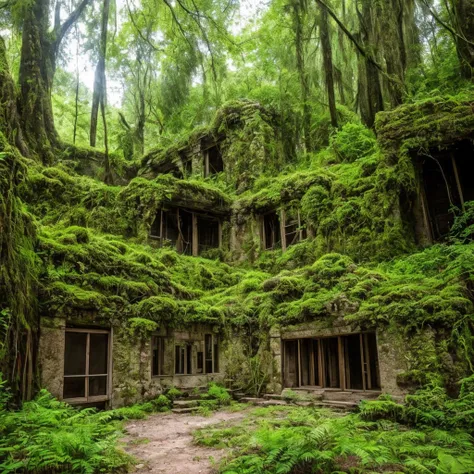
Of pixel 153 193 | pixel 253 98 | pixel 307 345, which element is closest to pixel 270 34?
pixel 253 98

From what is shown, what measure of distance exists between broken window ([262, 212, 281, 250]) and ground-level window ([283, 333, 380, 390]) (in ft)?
21.2

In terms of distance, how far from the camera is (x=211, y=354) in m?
14.2

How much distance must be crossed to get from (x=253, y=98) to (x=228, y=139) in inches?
146

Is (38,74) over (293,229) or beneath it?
over

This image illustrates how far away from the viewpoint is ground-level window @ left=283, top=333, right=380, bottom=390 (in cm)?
1202

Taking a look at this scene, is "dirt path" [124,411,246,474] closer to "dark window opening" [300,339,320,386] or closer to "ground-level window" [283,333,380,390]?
"ground-level window" [283,333,380,390]

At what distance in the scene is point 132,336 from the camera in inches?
464

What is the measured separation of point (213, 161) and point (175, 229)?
6.23m

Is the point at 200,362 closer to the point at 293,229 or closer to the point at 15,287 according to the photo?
the point at 293,229

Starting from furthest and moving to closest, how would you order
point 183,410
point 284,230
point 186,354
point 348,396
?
1. point 284,230
2. point 186,354
3. point 183,410
4. point 348,396

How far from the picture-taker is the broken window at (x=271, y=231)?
18.8 m

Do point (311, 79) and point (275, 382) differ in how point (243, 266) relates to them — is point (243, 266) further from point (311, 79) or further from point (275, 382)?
point (311, 79)

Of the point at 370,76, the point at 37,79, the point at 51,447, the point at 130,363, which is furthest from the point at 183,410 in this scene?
the point at 37,79

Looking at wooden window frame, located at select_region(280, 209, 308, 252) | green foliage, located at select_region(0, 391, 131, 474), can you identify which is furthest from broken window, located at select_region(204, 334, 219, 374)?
green foliage, located at select_region(0, 391, 131, 474)
